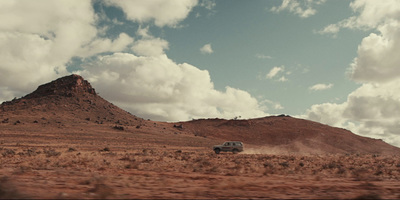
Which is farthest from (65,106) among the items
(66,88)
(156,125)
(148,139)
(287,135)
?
(287,135)

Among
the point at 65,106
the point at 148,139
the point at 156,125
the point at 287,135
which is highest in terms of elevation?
the point at 65,106

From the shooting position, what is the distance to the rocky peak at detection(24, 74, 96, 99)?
84.6 m

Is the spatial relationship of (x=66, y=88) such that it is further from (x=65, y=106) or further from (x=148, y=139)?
(x=148, y=139)

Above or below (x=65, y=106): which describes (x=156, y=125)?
below

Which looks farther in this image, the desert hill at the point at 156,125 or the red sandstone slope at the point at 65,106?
the red sandstone slope at the point at 65,106

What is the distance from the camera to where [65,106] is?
76562mm

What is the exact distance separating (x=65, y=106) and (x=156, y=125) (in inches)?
975

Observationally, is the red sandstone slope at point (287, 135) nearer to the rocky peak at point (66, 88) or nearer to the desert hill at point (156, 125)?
the desert hill at point (156, 125)

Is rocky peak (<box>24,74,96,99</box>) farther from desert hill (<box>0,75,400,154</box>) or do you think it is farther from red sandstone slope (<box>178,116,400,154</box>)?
red sandstone slope (<box>178,116,400,154</box>)

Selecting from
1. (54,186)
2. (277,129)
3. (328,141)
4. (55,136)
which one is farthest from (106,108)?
(54,186)

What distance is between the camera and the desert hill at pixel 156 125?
220 feet

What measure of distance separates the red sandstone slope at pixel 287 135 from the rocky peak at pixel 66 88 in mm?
33712

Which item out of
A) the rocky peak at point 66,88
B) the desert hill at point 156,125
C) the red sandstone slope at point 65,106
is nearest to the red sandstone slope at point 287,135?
the desert hill at point 156,125

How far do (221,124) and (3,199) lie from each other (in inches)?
3853
